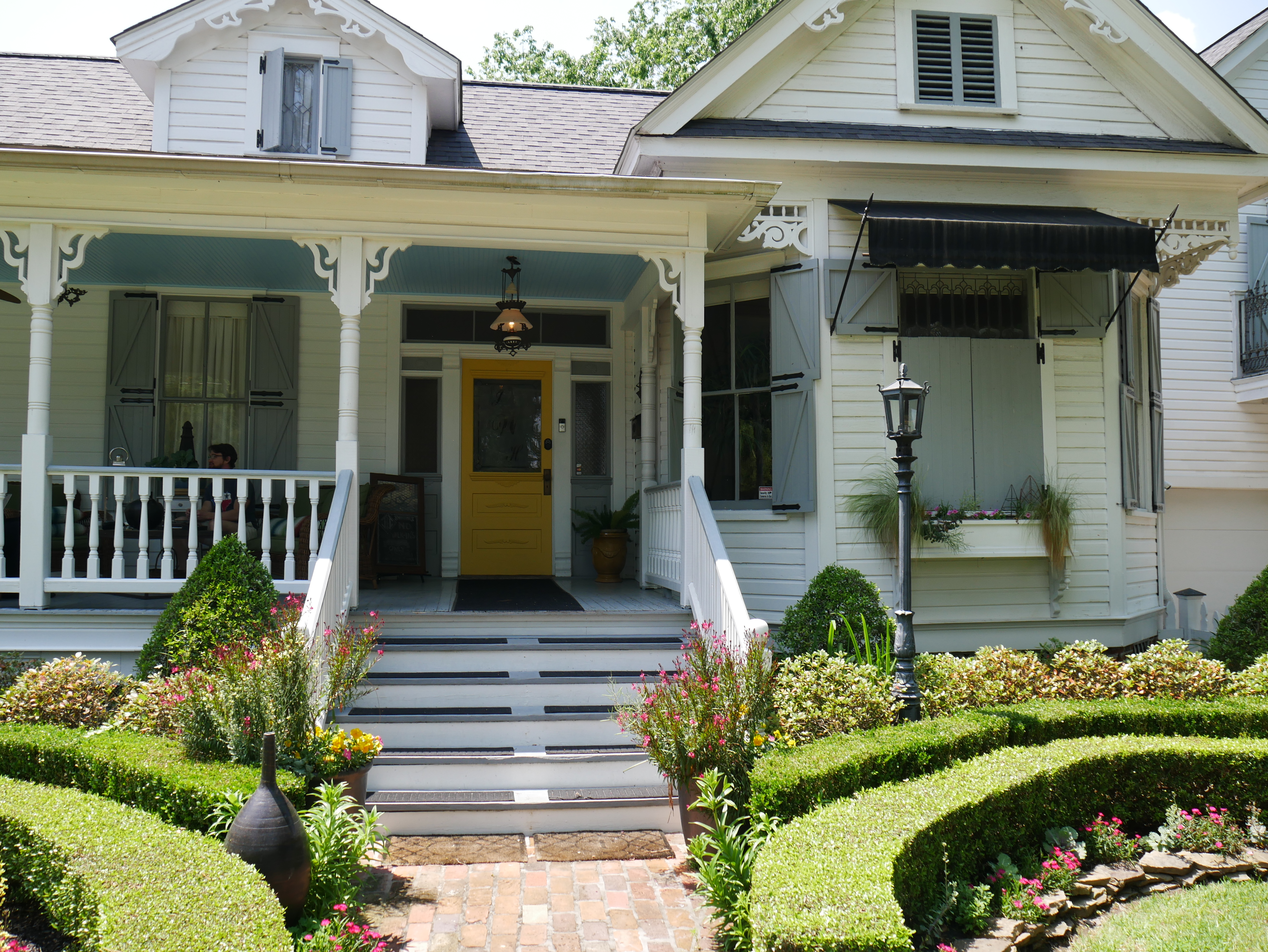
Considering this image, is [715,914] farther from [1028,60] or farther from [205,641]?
[1028,60]

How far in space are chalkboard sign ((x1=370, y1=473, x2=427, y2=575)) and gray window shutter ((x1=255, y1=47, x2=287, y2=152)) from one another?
3.01 meters

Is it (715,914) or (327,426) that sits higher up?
(327,426)

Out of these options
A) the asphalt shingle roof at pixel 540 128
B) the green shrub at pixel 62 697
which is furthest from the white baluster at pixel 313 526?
the asphalt shingle roof at pixel 540 128

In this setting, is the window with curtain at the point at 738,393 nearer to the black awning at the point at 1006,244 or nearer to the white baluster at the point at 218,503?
the black awning at the point at 1006,244

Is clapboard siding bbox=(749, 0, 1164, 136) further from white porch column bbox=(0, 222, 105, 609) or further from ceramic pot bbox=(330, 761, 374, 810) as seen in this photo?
ceramic pot bbox=(330, 761, 374, 810)

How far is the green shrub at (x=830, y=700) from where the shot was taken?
4867mm

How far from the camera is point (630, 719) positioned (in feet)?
15.1

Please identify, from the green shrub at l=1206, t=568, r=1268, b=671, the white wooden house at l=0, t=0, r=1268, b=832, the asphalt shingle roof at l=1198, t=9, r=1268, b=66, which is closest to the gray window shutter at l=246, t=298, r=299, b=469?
the white wooden house at l=0, t=0, r=1268, b=832

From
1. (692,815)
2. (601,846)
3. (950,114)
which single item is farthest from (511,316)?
(692,815)

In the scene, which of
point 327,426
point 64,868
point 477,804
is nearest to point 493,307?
point 327,426

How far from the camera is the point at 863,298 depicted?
739 cm

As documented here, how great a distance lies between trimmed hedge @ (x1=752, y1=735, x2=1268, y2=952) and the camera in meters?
2.94

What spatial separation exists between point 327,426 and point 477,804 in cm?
504

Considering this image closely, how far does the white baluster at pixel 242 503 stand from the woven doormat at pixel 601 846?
9.16ft
